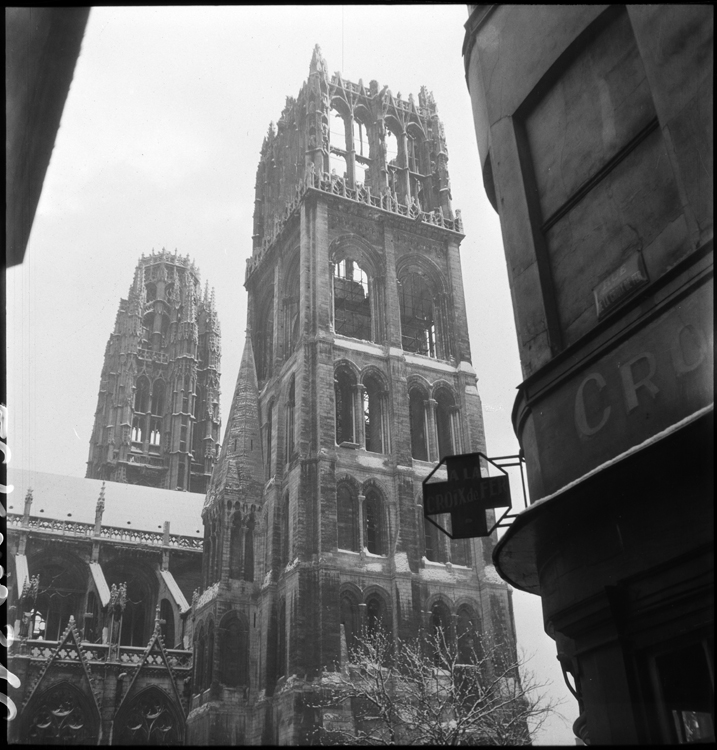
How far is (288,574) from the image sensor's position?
39625mm

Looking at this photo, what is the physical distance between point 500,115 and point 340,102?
148 feet

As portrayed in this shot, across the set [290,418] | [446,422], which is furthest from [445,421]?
[290,418]

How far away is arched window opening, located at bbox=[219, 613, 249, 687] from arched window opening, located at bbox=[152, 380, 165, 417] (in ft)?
118

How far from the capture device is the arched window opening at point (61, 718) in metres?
37.5

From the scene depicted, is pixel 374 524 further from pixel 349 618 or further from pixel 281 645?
pixel 281 645

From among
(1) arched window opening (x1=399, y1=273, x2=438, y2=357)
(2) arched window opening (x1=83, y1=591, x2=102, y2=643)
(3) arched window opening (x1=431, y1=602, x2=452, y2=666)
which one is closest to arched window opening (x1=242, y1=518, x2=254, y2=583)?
(2) arched window opening (x1=83, y1=591, x2=102, y2=643)

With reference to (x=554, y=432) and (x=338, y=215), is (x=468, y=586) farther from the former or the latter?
(x=554, y=432)

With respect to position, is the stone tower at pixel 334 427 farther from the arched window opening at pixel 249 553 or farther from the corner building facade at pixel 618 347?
the corner building facade at pixel 618 347

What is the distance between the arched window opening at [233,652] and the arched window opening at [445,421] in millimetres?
13214

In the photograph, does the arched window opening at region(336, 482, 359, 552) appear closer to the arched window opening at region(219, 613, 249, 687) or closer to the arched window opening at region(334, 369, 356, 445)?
the arched window opening at region(334, 369, 356, 445)

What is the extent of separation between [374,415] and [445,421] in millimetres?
3913

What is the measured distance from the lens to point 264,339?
53.9m

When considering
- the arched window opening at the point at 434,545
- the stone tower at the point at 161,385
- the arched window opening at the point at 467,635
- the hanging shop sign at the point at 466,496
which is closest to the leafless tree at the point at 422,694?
the arched window opening at the point at 467,635

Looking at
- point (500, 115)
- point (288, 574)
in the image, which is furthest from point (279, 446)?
point (500, 115)
